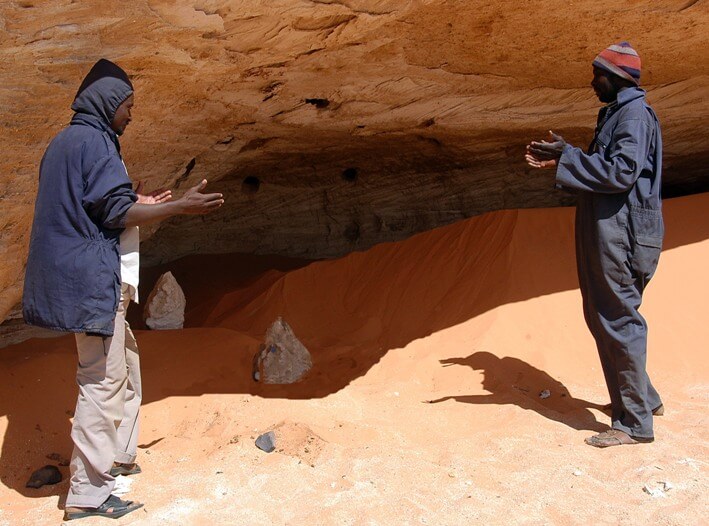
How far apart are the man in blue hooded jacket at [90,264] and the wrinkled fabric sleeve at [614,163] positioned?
179 cm

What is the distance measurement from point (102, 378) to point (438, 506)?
152cm

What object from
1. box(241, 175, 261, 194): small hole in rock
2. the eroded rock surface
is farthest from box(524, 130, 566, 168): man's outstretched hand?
box(241, 175, 261, 194): small hole in rock

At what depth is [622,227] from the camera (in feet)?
12.3

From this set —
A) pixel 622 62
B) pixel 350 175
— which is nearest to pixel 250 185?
pixel 350 175

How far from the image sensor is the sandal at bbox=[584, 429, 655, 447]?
Result: 12.0 ft

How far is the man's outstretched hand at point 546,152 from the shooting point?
377 cm

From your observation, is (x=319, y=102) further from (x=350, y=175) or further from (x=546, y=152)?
(x=350, y=175)

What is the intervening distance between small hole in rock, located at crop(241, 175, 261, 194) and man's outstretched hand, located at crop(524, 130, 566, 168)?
14.9 feet

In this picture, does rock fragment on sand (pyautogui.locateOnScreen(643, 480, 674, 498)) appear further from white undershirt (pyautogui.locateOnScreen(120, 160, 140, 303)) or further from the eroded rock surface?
the eroded rock surface

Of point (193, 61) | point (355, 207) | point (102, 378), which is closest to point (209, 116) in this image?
point (193, 61)

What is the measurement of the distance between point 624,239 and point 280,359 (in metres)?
2.41

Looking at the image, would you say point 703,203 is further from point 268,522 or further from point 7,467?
point 7,467

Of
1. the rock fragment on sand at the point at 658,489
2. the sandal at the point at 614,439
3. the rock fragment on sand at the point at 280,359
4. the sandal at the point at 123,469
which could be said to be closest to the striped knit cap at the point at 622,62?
the sandal at the point at 614,439

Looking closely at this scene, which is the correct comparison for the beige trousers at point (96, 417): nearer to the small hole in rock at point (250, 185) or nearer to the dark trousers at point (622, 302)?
the dark trousers at point (622, 302)
